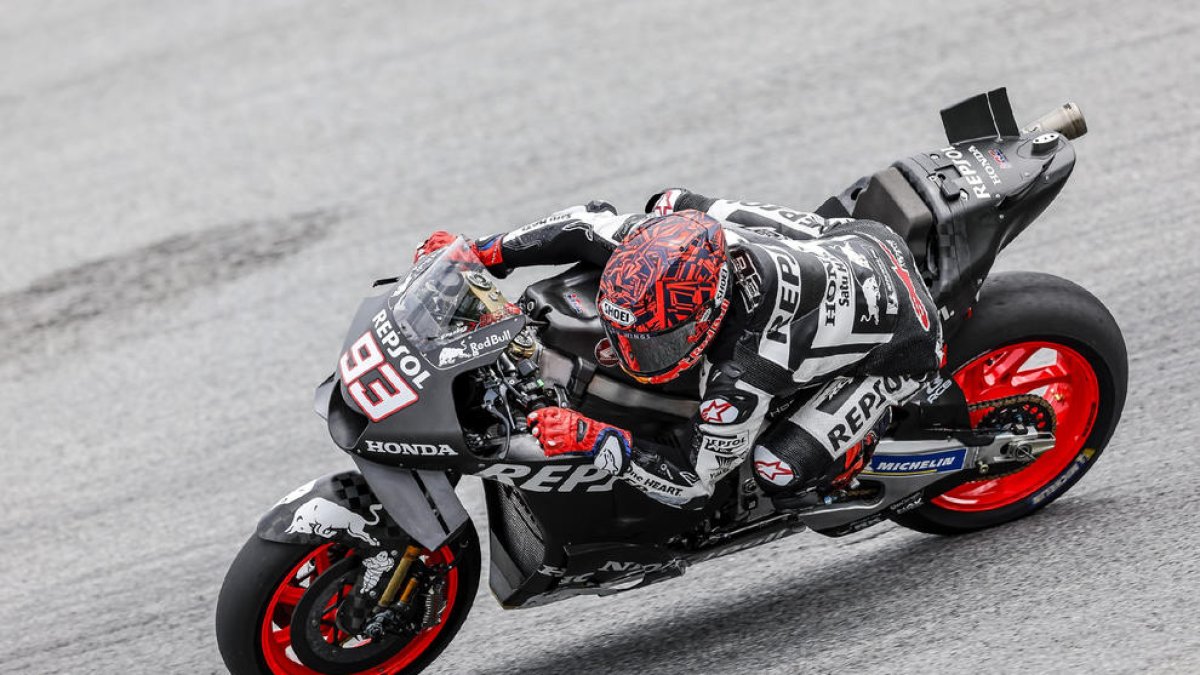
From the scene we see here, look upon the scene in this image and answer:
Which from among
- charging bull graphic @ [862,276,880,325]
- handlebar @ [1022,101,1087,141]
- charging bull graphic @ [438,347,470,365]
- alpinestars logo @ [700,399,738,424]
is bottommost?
alpinestars logo @ [700,399,738,424]

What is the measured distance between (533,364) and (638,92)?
15.9 feet

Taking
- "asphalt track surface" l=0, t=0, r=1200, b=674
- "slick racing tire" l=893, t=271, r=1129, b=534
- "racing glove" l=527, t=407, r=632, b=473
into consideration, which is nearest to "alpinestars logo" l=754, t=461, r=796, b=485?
"racing glove" l=527, t=407, r=632, b=473

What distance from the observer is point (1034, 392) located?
17.6 feet

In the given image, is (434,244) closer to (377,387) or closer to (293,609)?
(377,387)

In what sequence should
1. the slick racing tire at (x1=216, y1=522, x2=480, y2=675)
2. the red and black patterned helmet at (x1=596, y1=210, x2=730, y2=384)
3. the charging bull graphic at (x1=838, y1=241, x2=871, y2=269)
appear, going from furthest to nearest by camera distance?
the charging bull graphic at (x1=838, y1=241, x2=871, y2=269) → the slick racing tire at (x1=216, y1=522, x2=480, y2=675) → the red and black patterned helmet at (x1=596, y1=210, x2=730, y2=384)

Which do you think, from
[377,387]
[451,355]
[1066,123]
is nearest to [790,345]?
[451,355]

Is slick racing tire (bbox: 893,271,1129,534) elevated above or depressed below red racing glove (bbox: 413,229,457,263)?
below

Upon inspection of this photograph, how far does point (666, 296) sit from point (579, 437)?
1.58 feet

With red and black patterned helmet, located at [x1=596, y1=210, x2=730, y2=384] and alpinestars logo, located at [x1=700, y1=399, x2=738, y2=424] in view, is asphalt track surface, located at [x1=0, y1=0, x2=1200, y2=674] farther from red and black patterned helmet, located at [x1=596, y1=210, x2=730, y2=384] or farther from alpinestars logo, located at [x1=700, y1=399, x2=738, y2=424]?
red and black patterned helmet, located at [x1=596, y1=210, x2=730, y2=384]

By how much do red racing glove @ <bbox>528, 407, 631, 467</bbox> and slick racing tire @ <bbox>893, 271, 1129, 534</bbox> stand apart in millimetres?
1418

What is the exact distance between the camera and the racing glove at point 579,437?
411 centimetres

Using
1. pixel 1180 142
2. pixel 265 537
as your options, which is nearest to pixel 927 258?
pixel 265 537

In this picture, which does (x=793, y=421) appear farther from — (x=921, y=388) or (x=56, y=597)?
(x=56, y=597)

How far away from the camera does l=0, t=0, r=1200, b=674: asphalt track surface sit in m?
5.10
